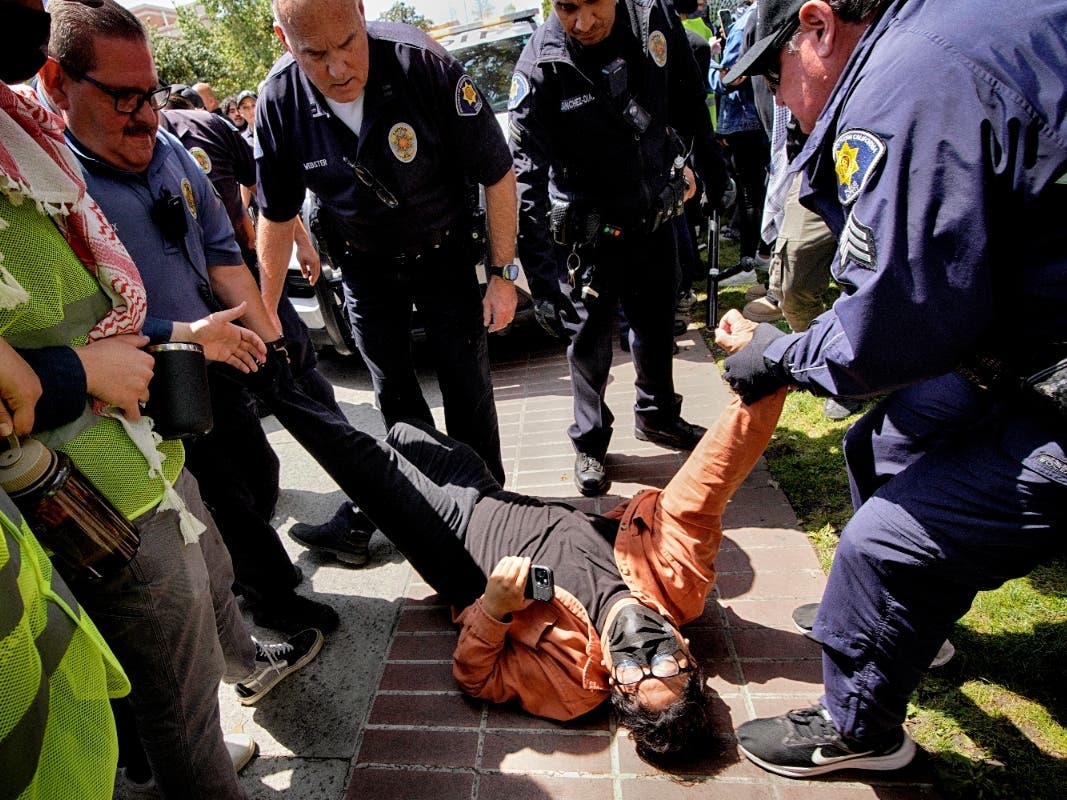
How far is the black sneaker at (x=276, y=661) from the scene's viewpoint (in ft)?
6.69

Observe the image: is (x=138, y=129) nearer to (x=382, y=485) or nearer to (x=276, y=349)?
(x=276, y=349)

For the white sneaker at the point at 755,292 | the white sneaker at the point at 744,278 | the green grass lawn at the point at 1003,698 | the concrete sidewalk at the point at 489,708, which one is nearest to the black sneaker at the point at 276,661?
the concrete sidewalk at the point at 489,708

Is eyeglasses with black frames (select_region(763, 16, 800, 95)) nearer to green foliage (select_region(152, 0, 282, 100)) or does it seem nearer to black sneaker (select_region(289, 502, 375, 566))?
black sneaker (select_region(289, 502, 375, 566))

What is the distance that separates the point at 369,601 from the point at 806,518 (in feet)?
5.52

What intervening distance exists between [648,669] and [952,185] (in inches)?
50.5

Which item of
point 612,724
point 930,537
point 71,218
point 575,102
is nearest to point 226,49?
point 575,102

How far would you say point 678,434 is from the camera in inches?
119

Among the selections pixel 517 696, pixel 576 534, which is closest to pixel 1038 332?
pixel 576 534

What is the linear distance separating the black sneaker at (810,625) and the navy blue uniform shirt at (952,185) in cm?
102

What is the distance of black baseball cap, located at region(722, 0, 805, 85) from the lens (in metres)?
1.37

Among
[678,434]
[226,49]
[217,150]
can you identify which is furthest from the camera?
[226,49]

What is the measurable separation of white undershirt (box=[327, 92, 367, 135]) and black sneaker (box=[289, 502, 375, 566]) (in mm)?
1442

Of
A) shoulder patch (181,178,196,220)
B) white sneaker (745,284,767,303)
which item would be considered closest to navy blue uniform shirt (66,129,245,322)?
shoulder patch (181,178,196,220)

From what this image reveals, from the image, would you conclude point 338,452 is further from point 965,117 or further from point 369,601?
point 965,117
